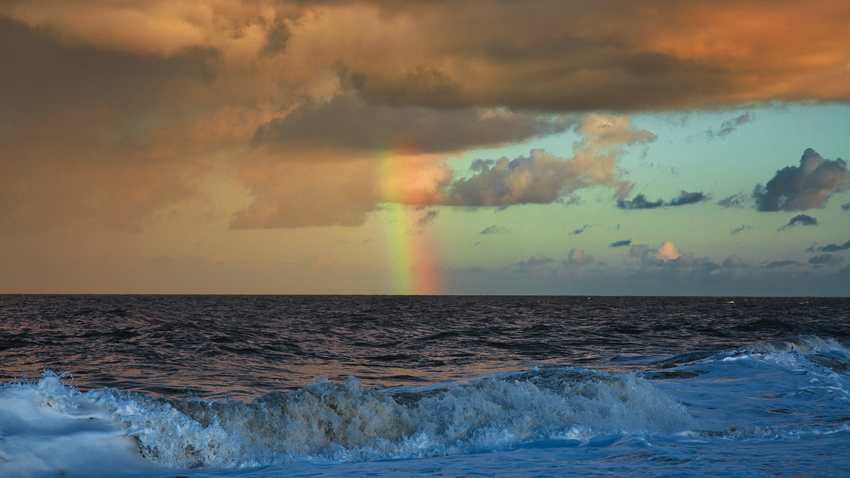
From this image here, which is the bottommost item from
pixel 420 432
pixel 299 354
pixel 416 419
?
pixel 299 354

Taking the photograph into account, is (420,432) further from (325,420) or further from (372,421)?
(325,420)

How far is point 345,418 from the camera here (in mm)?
9500

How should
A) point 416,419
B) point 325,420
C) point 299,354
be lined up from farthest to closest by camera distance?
point 299,354 → point 416,419 → point 325,420

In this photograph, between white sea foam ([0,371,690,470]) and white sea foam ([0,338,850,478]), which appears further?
white sea foam ([0,371,690,470])

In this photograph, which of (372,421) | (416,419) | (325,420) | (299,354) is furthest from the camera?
(299,354)

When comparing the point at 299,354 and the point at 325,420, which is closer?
the point at 325,420

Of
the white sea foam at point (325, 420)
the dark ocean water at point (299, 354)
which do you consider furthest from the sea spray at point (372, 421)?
the dark ocean water at point (299, 354)

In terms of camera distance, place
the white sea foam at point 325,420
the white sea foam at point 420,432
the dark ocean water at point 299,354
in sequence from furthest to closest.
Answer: the dark ocean water at point 299,354 → the white sea foam at point 325,420 → the white sea foam at point 420,432

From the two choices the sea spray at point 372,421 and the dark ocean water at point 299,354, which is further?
the dark ocean water at point 299,354

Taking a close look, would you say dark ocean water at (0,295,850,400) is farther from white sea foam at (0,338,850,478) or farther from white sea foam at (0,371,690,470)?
white sea foam at (0,338,850,478)

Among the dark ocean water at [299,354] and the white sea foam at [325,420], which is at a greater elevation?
the white sea foam at [325,420]

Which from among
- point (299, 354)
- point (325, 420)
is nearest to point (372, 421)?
point (325, 420)

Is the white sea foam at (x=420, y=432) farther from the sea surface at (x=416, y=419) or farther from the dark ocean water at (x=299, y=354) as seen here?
the dark ocean water at (x=299, y=354)

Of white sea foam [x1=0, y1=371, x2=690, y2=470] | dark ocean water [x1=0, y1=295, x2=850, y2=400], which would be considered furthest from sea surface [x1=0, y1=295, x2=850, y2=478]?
dark ocean water [x1=0, y1=295, x2=850, y2=400]
